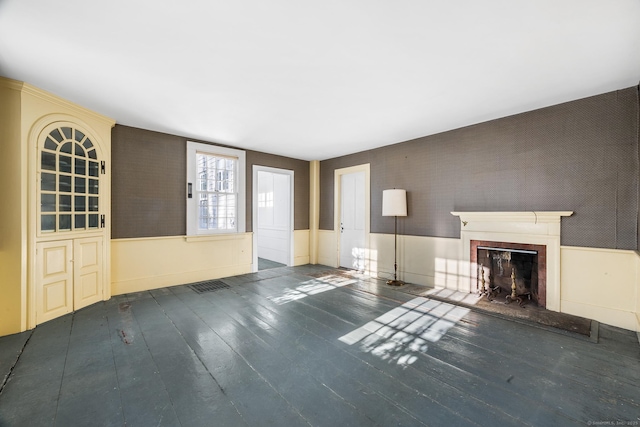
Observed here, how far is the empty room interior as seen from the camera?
182 centimetres

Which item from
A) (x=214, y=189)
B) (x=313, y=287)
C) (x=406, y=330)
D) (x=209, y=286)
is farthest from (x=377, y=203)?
(x=209, y=286)

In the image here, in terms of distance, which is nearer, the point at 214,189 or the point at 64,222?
the point at 64,222

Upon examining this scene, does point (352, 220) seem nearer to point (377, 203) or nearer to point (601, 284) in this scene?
point (377, 203)

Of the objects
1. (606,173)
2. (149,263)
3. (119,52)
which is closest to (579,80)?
(606,173)

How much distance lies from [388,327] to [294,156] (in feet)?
13.9

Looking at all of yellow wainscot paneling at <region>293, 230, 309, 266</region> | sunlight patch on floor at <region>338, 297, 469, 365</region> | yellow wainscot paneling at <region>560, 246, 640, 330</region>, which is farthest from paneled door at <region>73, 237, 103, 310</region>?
yellow wainscot paneling at <region>560, 246, 640, 330</region>

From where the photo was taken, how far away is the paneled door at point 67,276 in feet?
9.90

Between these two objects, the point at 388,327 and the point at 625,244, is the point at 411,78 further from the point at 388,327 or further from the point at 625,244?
the point at 625,244

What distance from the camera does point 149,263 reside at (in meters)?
4.27

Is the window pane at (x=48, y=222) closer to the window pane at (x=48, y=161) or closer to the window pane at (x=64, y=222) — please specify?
the window pane at (x=64, y=222)

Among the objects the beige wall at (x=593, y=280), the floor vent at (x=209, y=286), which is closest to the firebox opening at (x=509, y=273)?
the beige wall at (x=593, y=280)

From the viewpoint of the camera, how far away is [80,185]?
3447 millimetres

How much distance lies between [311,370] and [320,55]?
261 centimetres

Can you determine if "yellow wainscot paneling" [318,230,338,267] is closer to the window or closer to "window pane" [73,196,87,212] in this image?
the window
